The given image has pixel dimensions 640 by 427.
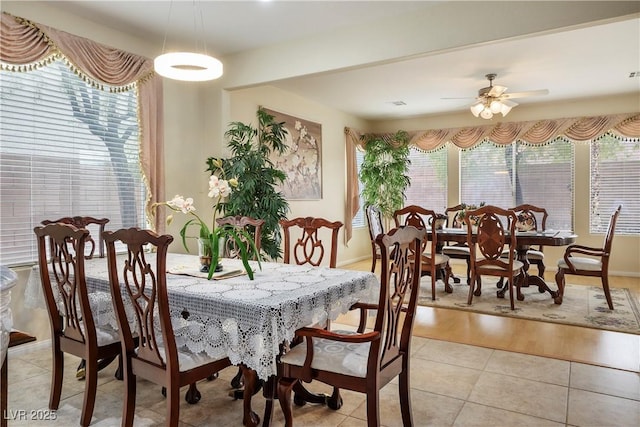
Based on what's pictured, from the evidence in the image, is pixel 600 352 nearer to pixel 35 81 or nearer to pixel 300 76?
pixel 300 76

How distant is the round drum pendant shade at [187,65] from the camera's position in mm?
2564

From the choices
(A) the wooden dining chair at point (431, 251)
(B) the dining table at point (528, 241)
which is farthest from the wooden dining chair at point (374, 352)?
(B) the dining table at point (528, 241)

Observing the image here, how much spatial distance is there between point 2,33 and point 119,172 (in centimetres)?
132

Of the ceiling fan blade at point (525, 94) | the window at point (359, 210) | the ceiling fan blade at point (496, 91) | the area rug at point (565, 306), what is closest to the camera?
the area rug at point (565, 306)

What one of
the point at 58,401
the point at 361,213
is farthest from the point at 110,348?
the point at 361,213

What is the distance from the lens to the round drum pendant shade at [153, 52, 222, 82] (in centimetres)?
256

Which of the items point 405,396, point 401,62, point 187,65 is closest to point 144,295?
point 405,396

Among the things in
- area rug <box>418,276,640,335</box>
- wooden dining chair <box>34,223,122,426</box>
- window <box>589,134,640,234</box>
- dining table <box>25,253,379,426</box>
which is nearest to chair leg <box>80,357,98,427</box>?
wooden dining chair <box>34,223,122,426</box>

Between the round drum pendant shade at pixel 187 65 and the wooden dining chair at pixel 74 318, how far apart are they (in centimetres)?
115

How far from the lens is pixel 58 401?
2359 mm

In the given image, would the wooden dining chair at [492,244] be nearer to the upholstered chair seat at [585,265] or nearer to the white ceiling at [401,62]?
the upholstered chair seat at [585,265]

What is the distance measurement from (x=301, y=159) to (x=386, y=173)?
183cm

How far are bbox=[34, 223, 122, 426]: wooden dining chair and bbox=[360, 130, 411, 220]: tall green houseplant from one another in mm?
5524

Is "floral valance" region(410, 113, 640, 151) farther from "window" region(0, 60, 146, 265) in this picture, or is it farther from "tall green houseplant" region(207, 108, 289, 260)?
"window" region(0, 60, 146, 265)
